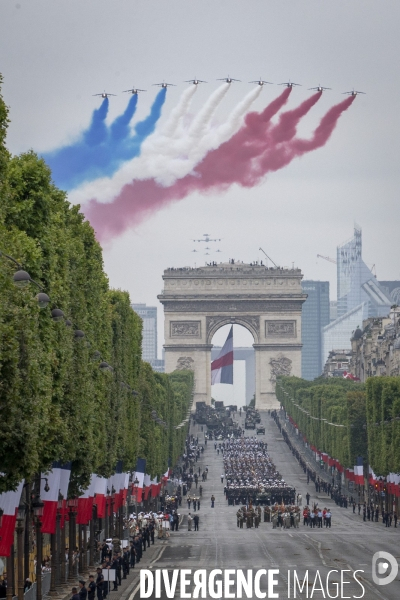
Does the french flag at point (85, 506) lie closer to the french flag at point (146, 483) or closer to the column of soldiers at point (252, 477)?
the french flag at point (146, 483)

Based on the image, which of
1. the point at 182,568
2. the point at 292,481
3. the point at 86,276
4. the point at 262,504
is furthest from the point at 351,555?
the point at 292,481

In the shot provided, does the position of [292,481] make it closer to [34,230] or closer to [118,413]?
[118,413]

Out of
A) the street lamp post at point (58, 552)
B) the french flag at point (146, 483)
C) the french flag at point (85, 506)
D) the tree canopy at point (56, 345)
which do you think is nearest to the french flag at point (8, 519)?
the tree canopy at point (56, 345)

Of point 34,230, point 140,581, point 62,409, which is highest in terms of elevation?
point 34,230

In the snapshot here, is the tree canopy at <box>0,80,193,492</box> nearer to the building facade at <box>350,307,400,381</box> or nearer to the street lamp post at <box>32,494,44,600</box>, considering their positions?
the street lamp post at <box>32,494,44,600</box>

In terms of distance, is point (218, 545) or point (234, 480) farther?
point (234, 480)

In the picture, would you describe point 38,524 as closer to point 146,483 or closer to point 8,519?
point 8,519

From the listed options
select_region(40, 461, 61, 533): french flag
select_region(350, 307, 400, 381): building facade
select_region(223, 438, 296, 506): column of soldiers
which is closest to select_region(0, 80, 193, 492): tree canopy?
select_region(40, 461, 61, 533): french flag
